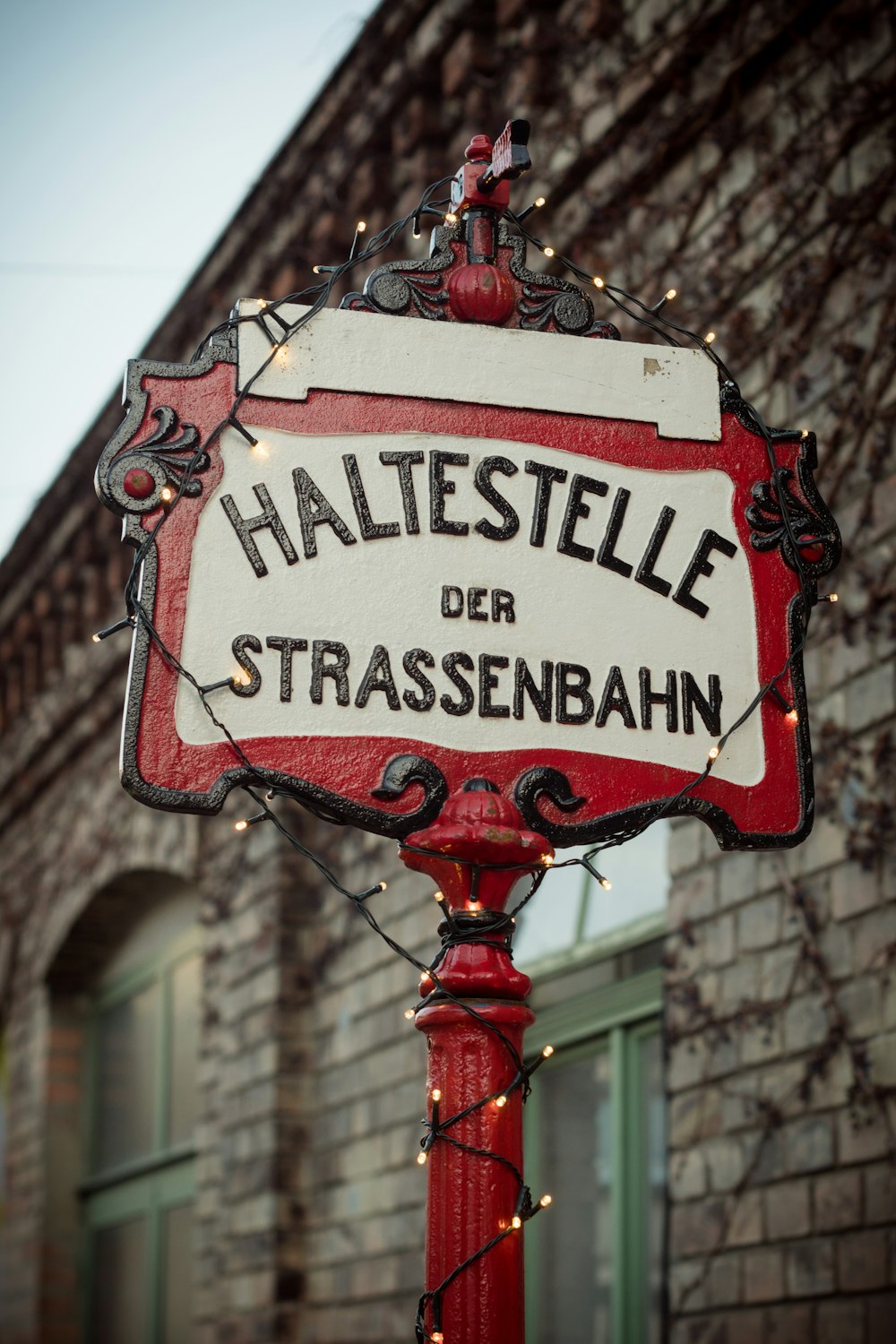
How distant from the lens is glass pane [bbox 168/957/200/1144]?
8656mm

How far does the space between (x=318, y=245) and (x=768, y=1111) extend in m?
4.54

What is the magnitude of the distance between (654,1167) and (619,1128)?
19 cm

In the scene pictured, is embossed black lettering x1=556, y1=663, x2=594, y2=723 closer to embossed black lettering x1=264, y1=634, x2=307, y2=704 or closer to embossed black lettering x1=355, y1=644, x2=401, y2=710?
embossed black lettering x1=355, y1=644, x2=401, y2=710

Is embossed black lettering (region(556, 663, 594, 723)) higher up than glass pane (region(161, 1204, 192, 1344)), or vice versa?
embossed black lettering (region(556, 663, 594, 723))

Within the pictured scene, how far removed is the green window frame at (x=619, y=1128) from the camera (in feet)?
16.9

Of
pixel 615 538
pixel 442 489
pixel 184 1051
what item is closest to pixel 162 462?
pixel 442 489

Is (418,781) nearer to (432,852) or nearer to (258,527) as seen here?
(432,852)

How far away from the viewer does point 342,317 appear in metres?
2.63

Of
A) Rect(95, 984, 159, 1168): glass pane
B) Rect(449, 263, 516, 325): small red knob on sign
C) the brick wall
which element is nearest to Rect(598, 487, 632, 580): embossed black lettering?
Rect(449, 263, 516, 325): small red knob on sign

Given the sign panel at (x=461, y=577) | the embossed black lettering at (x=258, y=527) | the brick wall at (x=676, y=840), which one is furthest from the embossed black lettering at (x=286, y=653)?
the brick wall at (x=676, y=840)

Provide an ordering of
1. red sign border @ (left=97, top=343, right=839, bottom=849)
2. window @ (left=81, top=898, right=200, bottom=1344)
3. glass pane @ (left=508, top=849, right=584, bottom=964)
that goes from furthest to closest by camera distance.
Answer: window @ (left=81, top=898, right=200, bottom=1344), glass pane @ (left=508, top=849, right=584, bottom=964), red sign border @ (left=97, top=343, right=839, bottom=849)

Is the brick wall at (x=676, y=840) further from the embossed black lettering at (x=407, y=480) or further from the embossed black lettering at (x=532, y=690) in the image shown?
the embossed black lettering at (x=407, y=480)

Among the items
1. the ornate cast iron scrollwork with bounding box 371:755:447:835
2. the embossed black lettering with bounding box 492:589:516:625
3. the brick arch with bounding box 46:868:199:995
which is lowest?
the ornate cast iron scrollwork with bounding box 371:755:447:835

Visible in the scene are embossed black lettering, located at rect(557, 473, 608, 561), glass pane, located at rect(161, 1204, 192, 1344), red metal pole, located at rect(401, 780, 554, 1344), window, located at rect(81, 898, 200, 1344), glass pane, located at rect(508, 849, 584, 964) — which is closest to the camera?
red metal pole, located at rect(401, 780, 554, 1344)
